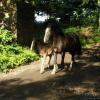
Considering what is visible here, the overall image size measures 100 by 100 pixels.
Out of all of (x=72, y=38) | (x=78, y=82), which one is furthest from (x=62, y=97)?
(x=72, y=38)

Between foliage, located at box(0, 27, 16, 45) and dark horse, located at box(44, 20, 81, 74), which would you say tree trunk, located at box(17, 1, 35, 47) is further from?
dark horse, located at box(44, 20, 81, 74)

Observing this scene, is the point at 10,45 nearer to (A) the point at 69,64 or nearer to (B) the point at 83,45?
(A) the point at 69,64

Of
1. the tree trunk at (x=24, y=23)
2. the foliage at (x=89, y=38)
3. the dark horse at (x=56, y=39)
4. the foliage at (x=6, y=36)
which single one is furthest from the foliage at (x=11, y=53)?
the foliage at (x=89, y=38)

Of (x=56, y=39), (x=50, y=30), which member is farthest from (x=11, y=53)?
(x=50, y=30)

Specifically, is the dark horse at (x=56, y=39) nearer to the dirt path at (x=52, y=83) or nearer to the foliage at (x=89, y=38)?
the dirt path at (x=52, y=83)

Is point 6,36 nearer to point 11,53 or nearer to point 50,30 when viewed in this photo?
point 11,53

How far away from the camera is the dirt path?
32.8 feet

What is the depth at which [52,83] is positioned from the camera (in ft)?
37.4

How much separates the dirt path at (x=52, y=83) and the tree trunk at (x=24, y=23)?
256cm

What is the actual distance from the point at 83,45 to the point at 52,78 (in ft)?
26.4

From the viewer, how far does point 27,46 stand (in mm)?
16875

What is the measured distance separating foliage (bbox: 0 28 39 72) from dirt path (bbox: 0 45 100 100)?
38 centimetres

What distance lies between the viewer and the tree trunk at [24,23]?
16641mm

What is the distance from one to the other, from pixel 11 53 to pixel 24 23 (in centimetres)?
240
